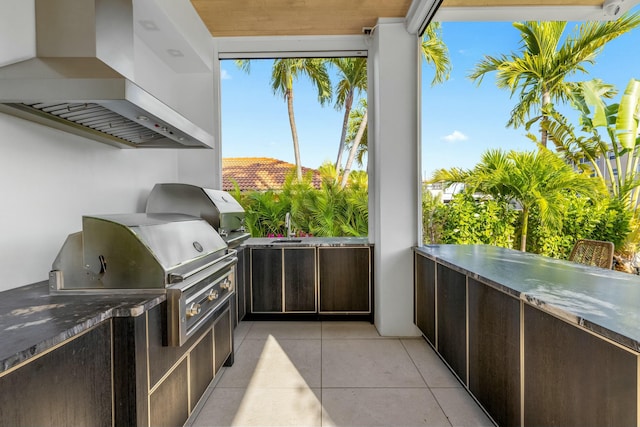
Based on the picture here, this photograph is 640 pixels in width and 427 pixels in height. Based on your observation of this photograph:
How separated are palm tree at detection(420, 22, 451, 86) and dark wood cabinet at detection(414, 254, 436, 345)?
126 inches

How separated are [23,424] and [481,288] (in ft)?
6.98

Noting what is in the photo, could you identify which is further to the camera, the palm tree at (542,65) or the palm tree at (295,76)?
the palm tree at (295,76)

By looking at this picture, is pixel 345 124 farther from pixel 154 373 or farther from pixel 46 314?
pixel 46 314

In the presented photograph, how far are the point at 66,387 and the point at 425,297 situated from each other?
2681 mm

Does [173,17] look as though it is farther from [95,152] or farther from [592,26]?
[592,26]

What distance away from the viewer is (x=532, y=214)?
4359 millimetres

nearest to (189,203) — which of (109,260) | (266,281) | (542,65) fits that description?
(266,281)

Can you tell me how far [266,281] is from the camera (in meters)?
3.82

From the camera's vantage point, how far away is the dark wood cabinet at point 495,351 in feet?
5.37

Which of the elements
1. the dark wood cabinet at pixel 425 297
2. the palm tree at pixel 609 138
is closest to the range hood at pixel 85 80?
the dark wood cabinet at pixel 425 297

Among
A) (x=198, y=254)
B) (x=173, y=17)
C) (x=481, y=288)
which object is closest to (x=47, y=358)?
(x=198, y=254)

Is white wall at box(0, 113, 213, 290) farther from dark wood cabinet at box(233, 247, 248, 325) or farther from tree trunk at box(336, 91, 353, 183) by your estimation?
tree trunk at box(336, 91, 353, 183)

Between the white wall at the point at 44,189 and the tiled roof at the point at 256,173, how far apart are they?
1964 millimetres

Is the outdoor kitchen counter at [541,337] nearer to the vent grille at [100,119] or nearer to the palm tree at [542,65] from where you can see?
the vent grille at [100,119]
